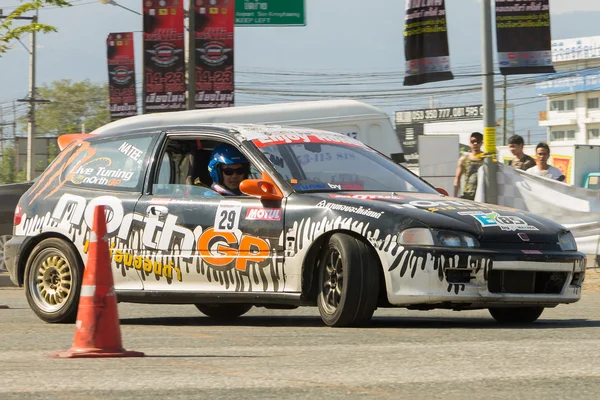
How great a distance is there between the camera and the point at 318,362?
20.8 feet

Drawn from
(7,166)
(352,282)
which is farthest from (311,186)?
(7,166)

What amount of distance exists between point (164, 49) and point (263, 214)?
797 inches

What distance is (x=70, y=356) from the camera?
672 centimetres

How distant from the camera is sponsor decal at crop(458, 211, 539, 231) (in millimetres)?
8289

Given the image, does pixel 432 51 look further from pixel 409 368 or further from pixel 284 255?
pixel 409 368

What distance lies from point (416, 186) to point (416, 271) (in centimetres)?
151

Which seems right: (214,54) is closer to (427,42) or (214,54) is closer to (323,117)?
(323,117)

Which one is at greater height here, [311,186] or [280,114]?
[280,114]

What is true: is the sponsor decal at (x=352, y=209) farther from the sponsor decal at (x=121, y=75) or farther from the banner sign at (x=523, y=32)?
the sponsor decal at (x=121, y=75)

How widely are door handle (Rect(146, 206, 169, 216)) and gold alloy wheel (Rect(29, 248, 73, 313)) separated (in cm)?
81

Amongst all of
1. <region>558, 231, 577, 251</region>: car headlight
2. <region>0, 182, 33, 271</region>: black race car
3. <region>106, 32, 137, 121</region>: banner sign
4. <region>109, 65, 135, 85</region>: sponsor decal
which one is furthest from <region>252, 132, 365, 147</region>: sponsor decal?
<region>109, 65, 135, 85</region>: sponsor decal

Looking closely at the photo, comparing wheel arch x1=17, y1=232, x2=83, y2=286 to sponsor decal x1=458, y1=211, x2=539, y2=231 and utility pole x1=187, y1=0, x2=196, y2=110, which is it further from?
utility pole x1=187, y1=0, x2=196, y2=110

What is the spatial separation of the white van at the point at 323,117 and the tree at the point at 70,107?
313ft

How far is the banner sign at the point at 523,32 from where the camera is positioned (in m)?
16.3
